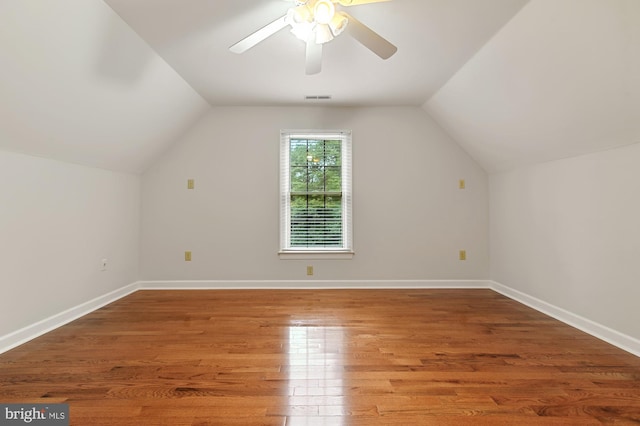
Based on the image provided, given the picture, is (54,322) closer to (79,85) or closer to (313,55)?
(79,85)

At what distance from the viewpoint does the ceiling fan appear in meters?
1.66

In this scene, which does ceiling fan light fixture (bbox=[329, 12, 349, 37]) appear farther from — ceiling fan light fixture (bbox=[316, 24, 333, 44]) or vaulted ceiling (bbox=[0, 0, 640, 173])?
vaulted ceiling (bbox=[0, 0, 640, 173])

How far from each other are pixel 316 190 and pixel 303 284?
1.20m

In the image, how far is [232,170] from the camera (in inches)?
156

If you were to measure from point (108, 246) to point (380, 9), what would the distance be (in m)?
3.36

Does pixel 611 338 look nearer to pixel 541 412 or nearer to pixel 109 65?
pixel 541 412

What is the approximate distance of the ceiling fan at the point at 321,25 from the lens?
1.66 metres

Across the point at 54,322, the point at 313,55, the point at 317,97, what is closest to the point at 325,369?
the point at 313,55

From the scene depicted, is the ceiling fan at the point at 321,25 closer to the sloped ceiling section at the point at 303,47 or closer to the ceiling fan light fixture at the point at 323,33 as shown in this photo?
the ceiling fan light fixture at the point at 323,33

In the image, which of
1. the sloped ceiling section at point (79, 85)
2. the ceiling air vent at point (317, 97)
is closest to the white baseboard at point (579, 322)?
the ceiling air vent at point (317, 97)

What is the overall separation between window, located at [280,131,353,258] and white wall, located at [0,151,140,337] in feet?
6.25

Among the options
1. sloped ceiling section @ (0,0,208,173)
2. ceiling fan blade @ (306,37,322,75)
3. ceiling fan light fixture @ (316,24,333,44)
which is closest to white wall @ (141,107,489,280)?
sloped ceiling section @ (0,0,208,173)

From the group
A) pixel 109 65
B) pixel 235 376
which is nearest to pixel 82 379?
pixel 235 376

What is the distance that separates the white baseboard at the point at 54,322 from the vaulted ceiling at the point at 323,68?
1325mm
